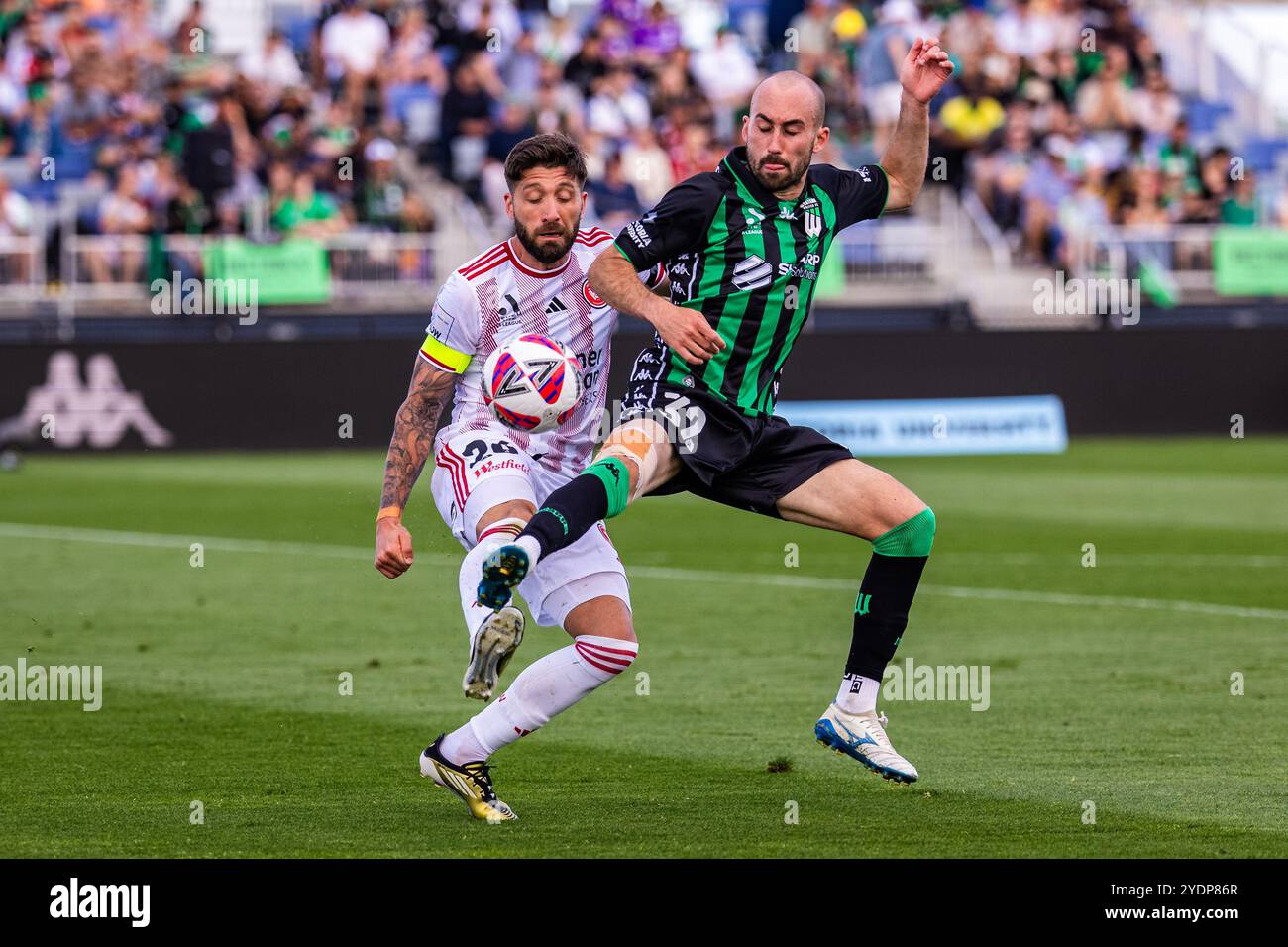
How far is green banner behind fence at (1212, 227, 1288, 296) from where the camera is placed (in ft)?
84.7

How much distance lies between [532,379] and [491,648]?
1.02 m

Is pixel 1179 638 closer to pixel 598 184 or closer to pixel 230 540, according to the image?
pixel 230 540

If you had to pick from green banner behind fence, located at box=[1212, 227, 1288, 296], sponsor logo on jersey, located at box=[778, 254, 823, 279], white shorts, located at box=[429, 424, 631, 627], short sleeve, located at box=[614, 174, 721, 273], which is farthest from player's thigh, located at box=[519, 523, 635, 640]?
green banner behind fence, located at box=[1212, 227, 1288, 296]

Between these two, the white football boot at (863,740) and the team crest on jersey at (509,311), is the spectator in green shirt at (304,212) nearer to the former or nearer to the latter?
the team crest on jersey at (509,311)

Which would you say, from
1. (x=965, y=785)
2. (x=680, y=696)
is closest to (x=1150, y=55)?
(x=680, y=696)

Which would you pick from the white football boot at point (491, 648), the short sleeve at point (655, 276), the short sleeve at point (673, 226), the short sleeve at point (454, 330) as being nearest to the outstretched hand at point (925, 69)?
the short sleeve at point (673, 226)

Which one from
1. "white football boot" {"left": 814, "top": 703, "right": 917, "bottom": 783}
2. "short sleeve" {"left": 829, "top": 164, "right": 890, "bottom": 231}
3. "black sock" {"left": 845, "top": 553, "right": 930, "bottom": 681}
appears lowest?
"white football boot" {"left": 814, "top": 703, "right": 917, "bottom": 783}

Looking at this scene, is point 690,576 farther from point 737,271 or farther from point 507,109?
point 507,109

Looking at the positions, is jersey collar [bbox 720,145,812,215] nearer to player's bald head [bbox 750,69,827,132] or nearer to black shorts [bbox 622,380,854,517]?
player's bald head [bbox 750,69,827,132]

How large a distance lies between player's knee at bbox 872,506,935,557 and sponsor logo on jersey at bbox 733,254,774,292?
938mm

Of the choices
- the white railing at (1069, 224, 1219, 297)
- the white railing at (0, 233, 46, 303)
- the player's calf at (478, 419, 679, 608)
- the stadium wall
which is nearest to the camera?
the player's calf at (478, 419, 679, 608)

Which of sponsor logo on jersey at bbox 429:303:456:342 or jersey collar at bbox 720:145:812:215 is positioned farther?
jersey collar at bbox 720:145:812:215

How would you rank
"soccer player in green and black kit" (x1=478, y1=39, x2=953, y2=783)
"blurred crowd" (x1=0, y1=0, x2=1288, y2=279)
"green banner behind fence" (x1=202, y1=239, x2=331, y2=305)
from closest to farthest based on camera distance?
"soccer player in green and black kit" (x1=478, y1=39, x2=953, y2=783) → "green banner behind fence" (x1=202, y1=239, x2=331, y2=305) → "blurred crowd" (x1=0, y1=0, x2=1288, y2=279)

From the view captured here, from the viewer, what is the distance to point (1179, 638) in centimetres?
1122
